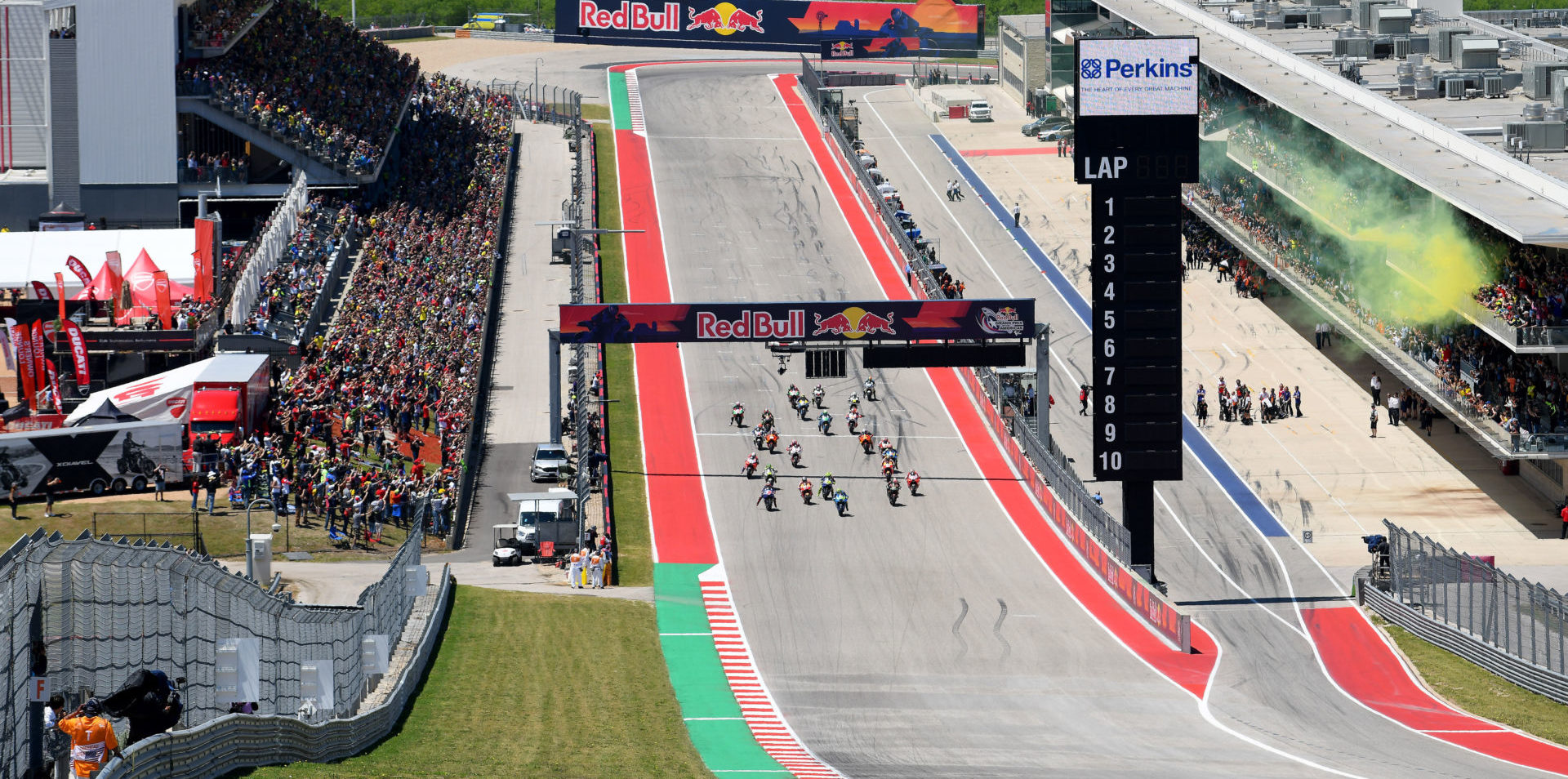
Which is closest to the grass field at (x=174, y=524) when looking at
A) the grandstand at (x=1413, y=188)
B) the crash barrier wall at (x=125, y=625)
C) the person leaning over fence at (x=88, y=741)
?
the crash barrier wall at (x=125, y=625)

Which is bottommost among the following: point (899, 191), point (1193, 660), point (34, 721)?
point (1193, 660)

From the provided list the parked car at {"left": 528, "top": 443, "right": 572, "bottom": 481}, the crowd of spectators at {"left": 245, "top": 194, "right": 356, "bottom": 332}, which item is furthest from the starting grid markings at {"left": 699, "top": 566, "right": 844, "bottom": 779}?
the crowd of spectators at {"left": 245, "top": 194, "right": 356, "bottom": 332}

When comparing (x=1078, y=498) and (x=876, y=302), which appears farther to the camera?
(x=876, y=302)

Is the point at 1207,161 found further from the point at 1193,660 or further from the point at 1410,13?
the point at 1193,660

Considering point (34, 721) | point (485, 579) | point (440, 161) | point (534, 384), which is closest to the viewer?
point (34, 721)

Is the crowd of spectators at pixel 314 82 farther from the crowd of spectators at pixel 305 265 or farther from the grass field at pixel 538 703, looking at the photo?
the grass field at pixel 538 703

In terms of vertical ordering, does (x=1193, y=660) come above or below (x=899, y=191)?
below

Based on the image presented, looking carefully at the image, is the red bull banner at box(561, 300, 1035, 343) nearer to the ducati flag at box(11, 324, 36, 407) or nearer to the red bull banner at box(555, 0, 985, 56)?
the ducati flag at box(11, 324, 36, 407)

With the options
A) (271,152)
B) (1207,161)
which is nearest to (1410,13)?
(1207,161)

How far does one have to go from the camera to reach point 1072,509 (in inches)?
2285

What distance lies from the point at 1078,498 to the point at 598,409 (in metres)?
17.2

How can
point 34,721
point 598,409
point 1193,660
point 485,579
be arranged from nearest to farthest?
point 34,721
point 1193,660
point 485,579
point 598,409

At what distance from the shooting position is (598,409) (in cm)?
6631

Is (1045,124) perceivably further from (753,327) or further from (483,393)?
(753,327)
